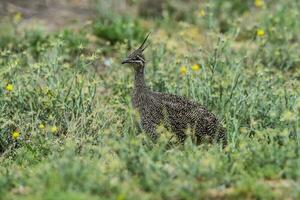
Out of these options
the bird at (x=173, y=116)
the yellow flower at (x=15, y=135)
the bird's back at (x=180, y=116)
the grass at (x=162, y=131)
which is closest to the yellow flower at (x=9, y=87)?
the grass at (x=162, y=131)

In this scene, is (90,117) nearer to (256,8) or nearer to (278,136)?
(278,136)

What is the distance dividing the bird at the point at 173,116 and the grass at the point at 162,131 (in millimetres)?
167

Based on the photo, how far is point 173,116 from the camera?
25.5 feet

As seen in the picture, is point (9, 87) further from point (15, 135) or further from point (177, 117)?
point (177, 117)

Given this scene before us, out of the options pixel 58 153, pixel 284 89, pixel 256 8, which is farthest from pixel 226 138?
pixel 256 8

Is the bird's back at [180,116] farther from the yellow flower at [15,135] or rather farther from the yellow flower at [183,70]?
the yellow flower at [15,135]

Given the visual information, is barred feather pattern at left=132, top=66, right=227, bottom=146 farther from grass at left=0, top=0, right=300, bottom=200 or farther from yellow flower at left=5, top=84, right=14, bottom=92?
yellow flower at left=5, top=84, right=14, bottom=92

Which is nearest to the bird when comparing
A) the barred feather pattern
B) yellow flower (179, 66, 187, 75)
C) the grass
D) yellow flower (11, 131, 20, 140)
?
the barred feather pattern

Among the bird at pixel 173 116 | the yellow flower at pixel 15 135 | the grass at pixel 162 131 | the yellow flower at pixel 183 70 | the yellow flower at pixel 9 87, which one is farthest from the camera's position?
the yellow flower at pixel 183 70

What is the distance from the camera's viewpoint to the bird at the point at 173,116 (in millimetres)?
7691

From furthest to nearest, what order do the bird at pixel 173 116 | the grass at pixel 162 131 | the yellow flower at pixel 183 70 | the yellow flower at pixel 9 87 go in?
the yellow flower at pixel 183 70 < the yellow flower at pixel 9 87 < the bird at pixel 173 116 < the grass at pixel 162 131

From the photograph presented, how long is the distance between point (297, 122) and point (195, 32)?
5.34 m

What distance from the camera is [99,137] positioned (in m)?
7.46

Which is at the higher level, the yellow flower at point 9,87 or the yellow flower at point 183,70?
the yellow flower at point 183,70
